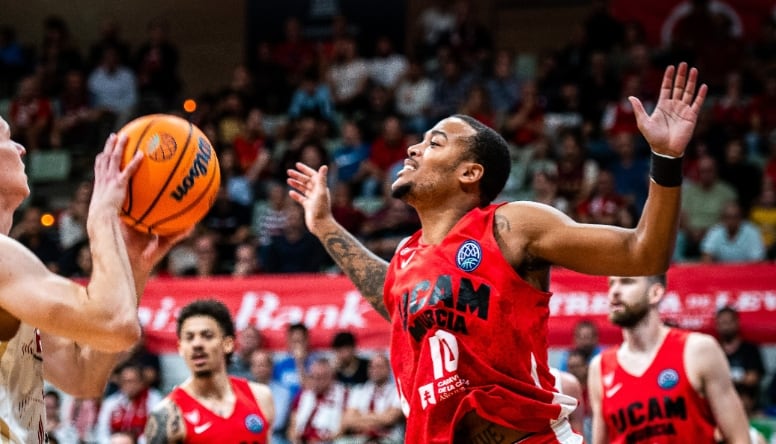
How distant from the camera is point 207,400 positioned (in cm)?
696

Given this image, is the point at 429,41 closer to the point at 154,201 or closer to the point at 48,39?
the point at 48,39

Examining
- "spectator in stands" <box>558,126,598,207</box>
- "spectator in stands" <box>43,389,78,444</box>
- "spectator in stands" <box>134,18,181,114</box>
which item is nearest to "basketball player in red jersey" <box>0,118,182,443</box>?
"spectator in stands" <box>43,389,78,444</box>

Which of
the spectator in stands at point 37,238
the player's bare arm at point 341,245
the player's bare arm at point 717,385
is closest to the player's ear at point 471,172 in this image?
the player's bare arm at point 341,245

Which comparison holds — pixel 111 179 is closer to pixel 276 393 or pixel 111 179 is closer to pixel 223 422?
pixel 223 422

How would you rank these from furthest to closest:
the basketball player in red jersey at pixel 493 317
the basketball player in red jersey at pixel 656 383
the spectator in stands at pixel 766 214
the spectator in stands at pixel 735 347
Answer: the spectator in stands at pixel 766 214
the spectator in stands at pixel 735 347
the basketball player in red jersey at pixel 656 383
the basketball player in red jersey at pixel 493 317

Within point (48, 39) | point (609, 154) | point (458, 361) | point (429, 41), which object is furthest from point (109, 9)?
point (458, 361)

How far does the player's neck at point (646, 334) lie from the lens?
21.1ft

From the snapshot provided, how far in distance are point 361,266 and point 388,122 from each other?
8239 mm

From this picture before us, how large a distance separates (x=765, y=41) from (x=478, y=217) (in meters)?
10.8

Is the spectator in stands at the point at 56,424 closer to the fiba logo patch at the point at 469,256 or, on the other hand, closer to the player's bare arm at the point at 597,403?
the player's bare arm at the point at 597,403

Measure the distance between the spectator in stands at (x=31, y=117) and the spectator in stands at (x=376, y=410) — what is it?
703cm

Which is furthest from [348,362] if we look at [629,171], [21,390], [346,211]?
[21,390]

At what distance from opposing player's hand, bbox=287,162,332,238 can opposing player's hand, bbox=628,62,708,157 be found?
5.85ft

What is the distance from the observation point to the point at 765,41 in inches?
549
